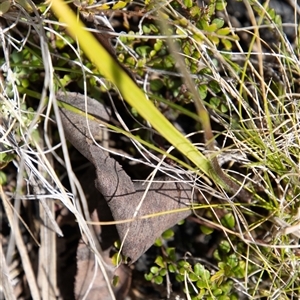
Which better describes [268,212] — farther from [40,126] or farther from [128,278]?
[40,126]

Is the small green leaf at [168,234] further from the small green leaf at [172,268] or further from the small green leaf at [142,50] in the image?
the small green leaf at [142,50]

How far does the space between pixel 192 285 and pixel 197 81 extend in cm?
50

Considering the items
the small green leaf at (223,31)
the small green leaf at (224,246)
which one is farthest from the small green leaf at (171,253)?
the small green leaf at (223,31)

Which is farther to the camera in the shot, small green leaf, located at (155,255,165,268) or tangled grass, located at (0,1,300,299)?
small green leaf, located at (155,255,165,268)

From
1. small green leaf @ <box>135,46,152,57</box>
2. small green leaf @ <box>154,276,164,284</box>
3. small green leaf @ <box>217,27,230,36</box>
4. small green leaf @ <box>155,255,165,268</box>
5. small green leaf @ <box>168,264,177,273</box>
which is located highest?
small green leaf @ <box>135,46,152,57</box>

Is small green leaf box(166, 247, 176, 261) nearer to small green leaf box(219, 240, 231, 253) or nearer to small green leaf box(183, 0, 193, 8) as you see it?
small green leaf box(219, 240, 231, 253)

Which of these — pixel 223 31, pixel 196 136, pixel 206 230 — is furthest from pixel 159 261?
pixel 223 31

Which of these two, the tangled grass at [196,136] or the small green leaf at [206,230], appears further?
the small green leaf at [206,230]

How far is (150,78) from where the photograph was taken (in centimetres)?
134

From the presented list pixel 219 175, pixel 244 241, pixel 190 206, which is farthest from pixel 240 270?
pixel 219 175

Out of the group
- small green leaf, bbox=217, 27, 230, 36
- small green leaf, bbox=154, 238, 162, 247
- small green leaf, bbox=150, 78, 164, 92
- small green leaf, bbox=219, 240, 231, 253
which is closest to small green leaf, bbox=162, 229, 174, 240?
small green leaf, bbox=154, 238, 162, 247

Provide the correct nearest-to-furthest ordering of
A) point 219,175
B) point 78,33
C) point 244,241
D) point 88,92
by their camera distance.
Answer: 1. point 78,33
2. point 219,175
3. point 244,241
4. point 88,92

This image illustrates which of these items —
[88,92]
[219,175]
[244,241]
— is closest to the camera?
[219,175]

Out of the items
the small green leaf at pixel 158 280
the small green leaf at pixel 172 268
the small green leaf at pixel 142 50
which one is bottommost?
the small green leaf at pixel 158 280
